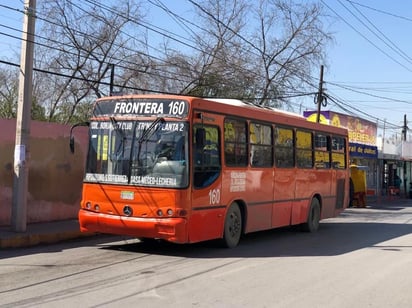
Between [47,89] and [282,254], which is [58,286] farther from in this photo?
[47,89]

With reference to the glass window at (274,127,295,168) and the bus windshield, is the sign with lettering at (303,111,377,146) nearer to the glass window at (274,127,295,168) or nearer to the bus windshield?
the glass window at (274,127,295,168)

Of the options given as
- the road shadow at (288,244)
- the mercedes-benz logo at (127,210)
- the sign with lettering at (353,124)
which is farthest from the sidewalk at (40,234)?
the sign with lettering at (353,124)

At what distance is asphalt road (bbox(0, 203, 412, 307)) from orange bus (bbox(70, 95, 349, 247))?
617 mm

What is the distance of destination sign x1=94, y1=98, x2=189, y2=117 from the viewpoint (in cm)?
1018

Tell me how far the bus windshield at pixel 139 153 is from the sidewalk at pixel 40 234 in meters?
1.94

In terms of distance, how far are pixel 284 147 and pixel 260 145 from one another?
4.30ft

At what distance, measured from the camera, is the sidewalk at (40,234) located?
1113 cm

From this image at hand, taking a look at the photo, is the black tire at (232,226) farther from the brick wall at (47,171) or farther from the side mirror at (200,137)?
the brick wall at (47,171)

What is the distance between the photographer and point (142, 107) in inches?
412

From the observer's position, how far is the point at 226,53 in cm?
2670

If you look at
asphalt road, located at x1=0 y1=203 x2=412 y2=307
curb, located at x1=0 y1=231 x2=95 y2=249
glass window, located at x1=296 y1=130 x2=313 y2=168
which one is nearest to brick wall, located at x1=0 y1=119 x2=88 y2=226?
curb, located at x1=0 y1=231 x2=95 y2=249

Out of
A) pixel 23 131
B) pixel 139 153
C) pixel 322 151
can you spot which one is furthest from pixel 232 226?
pixel 322 151

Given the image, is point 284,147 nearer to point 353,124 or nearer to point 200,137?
point 200,137

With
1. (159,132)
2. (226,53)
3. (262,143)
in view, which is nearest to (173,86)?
(226,53)
